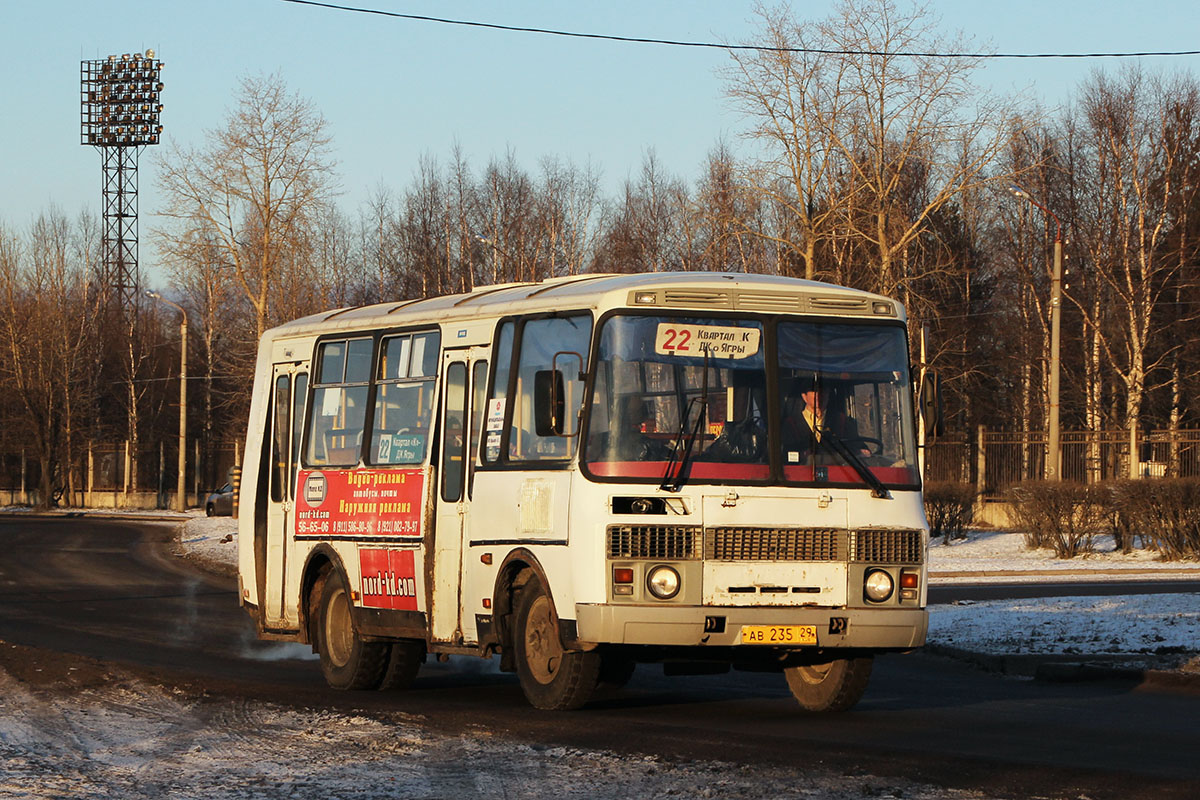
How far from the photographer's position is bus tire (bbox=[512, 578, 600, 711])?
11.8 metres

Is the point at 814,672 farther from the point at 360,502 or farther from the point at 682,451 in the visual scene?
the point at 360,502

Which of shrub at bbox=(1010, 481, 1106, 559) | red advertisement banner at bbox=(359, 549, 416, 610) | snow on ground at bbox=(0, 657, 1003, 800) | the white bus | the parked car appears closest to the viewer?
snow on ground at bbox=(0, 657, 1003, 800)

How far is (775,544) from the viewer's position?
11.6 m

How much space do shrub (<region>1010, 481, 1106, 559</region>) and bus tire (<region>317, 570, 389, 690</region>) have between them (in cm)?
2136

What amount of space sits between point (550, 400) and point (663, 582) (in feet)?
4.53

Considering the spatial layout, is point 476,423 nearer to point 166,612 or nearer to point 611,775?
point 611,775

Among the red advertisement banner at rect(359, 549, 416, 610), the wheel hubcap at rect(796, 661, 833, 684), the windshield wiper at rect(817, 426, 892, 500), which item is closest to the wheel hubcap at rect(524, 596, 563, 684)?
the red advertisement banner at rect(359, 549, 416, 610)

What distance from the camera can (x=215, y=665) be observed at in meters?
15.8

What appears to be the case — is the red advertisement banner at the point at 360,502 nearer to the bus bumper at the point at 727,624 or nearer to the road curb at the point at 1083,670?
the bus bumper at the point at 727,624

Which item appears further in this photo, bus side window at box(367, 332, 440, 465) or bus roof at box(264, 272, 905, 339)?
bus side window at box(367, 332, 440, 465)

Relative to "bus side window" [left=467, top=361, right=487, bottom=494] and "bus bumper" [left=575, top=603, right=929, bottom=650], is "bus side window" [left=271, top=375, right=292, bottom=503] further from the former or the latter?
"bus bumper" [left=575, top=603, right=929, bottom=650]

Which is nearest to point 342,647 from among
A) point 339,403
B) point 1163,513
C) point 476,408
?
point 339,403

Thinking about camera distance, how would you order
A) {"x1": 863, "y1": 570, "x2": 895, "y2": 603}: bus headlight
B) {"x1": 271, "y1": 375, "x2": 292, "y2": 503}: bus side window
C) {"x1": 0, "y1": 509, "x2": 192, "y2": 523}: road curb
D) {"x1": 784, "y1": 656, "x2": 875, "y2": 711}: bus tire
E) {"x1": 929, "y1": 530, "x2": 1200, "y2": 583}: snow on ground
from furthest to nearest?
{"x1": 0, "y1": 509, "x2": 192, "y2": 523}: road curb, {"x1": 929, "y1": 530, "x2": 1200, "y2": 583}: snow on ground, {"x1": 271, "y1": 375, "x2": 292, "y2": 503}: bus side window, {"x1": 784, "y1": 656, "x2": 875, "y2": 711}: bus tire, {"x1": 863, "y1": 570, "x2": 895, "y2": 603}: bus headlight

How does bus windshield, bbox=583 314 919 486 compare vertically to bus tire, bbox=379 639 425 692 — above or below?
above
